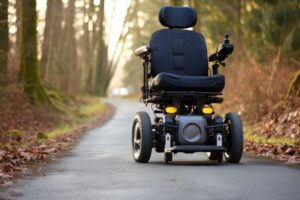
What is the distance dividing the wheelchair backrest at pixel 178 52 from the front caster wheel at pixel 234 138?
130cm

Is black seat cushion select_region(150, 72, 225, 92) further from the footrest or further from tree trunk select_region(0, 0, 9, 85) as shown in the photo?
tree trunk select_region(0, 0, 9, 85)

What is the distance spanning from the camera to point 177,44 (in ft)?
36.6

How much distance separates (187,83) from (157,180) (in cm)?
234

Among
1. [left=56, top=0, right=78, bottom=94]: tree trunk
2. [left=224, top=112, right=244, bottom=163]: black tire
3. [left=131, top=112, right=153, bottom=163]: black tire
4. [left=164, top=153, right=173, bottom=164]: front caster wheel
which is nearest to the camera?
[left=224, top=112, right=244, bottom=163]: black tire

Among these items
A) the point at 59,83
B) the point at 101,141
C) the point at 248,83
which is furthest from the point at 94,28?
the point at 101,141

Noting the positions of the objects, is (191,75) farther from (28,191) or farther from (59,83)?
(59,83)

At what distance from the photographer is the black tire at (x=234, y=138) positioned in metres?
9.94

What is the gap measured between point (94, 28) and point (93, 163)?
155 feet

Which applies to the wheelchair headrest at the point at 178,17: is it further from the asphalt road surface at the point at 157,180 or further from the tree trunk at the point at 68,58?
the tree trunk at the point at 68,58

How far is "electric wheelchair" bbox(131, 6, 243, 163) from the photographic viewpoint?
9.95 m

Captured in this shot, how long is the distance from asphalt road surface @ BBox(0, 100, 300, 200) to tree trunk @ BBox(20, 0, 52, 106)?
42.9ft

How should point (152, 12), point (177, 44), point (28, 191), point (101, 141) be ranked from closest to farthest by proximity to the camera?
point (28, 191)
point (177, 44)
point (101, 141)
point (152, 12)

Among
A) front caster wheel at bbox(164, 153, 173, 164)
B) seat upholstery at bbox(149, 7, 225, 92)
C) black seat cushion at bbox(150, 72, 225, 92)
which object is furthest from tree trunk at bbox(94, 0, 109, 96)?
black seat cushion at bbox(150, 72, 225, 92)

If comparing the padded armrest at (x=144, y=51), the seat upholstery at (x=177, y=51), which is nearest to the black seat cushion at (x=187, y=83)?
the padded armrest at (x=144, y=51)
